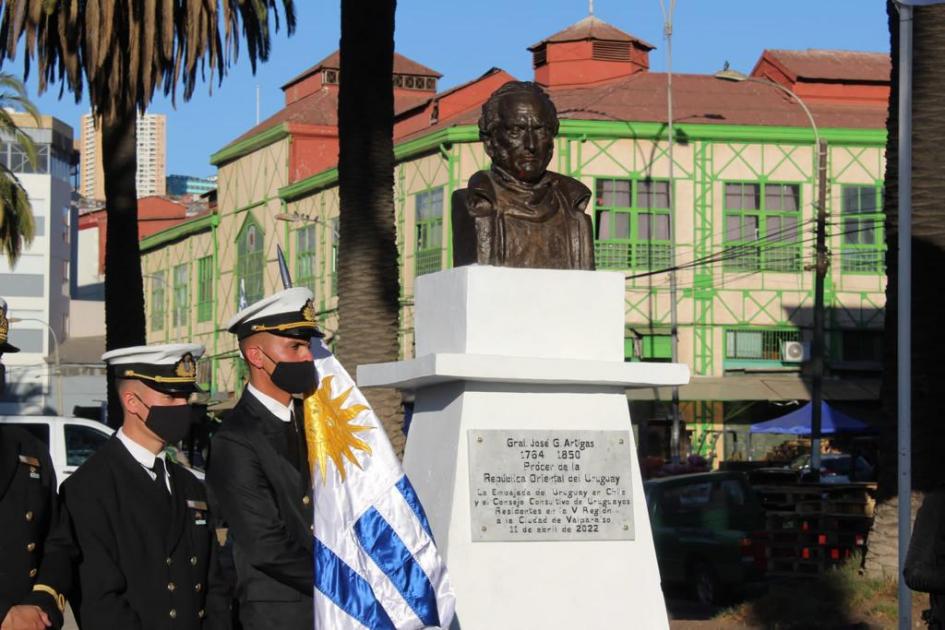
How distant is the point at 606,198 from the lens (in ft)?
156

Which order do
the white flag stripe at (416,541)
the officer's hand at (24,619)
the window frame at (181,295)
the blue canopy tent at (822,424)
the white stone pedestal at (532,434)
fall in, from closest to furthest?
the officer's hand at (24,619)
the white flag stripe at (416,541)
the white stone pedestal at (532,434)
the blue canopy tent at (822,424)
the window frame at (181,295)

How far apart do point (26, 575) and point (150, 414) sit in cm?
87

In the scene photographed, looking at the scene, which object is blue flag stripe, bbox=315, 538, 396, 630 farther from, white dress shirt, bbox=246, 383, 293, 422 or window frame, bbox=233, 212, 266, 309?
window frame, bbox=233, 212, 266, 309

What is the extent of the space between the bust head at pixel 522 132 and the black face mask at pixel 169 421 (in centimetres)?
355

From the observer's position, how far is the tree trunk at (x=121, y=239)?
2053 centimetres

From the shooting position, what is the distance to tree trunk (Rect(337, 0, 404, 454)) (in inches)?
644

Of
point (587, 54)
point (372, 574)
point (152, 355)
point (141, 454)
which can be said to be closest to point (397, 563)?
point (372, 574)

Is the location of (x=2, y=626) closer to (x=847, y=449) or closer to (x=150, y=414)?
(x=150, y=414)

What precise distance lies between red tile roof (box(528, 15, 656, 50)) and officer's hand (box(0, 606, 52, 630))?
47.8m

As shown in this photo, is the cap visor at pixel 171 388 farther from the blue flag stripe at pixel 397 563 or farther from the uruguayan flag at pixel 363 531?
the blue flag stripe at pixel 397 563

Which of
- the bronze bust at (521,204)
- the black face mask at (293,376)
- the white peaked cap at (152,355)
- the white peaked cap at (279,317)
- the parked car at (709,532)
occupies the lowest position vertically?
the parked car at (709,532)

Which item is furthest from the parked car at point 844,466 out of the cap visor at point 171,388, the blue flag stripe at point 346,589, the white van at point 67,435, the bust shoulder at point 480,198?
the cap visor at point 171,388

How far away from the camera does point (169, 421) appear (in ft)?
20.1

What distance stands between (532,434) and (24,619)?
396 cm
